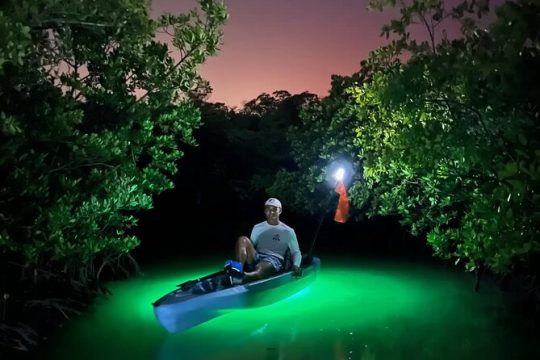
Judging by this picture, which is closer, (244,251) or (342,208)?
(244,251)

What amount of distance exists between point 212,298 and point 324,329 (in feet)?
6.66

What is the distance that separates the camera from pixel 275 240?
10625 millimetres

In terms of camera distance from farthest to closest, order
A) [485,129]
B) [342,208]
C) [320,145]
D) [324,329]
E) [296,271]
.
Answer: [320,145], [342,208], [296,271], [324,329], [485,129]

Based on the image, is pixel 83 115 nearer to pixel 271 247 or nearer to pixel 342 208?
pixel 271 247

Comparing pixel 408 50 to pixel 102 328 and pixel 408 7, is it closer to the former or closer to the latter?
pixel 408 7

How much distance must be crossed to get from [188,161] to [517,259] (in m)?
27.6

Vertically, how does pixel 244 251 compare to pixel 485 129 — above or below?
below

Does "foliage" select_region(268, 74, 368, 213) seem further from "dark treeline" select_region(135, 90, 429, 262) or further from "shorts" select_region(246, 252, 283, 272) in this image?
"shorts" select_region(246, 252, 283, 272)

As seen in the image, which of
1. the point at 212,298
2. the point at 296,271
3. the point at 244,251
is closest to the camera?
the point at 212,298

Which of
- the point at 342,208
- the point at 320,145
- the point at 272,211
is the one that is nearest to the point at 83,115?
the point at 272,211

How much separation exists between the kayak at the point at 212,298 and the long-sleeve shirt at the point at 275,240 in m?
0.60

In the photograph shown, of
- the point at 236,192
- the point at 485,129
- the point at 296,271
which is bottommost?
the point at 296,271

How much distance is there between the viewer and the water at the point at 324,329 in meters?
7.79

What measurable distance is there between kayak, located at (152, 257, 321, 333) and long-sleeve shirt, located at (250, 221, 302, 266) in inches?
23.7
